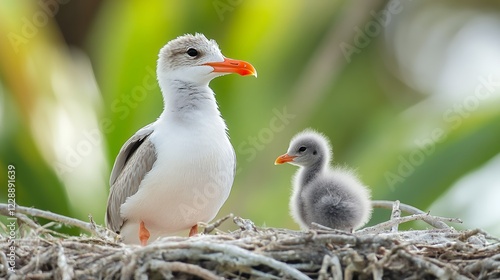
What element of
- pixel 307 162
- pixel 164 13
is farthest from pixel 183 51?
pixel 164 13

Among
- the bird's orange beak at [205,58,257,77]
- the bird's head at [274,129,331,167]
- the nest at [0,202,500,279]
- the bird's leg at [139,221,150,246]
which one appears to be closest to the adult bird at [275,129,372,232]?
the bird's head at [274,129,331,167]

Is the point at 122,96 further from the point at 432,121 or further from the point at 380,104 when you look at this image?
the point at 380,104

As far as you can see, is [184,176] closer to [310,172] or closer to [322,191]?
[322,191]

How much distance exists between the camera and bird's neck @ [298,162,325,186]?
9.09 meters

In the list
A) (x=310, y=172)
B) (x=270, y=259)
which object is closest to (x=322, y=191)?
(x=310, y=172)

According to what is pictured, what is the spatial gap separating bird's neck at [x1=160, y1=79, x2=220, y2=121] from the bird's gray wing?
24cm

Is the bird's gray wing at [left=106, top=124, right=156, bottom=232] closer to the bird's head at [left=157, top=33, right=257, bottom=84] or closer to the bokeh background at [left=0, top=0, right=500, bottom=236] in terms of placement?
the bird's head at [left=157, top=33, right=257, bottom=84]

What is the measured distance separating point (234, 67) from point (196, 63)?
294mm

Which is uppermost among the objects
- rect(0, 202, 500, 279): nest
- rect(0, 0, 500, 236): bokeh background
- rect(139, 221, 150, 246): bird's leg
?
rect(0, 0, 500, 236): bokeh background

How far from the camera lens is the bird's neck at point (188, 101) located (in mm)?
8758

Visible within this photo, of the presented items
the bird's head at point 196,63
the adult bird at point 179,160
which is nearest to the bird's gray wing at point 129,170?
the adult bird at point 179,160

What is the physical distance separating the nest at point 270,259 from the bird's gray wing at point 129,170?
1.44 metres

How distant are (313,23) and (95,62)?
280cm

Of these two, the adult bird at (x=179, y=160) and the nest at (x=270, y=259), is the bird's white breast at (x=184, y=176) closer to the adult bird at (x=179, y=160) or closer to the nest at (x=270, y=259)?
the adult bird at (x=179, y=160)
